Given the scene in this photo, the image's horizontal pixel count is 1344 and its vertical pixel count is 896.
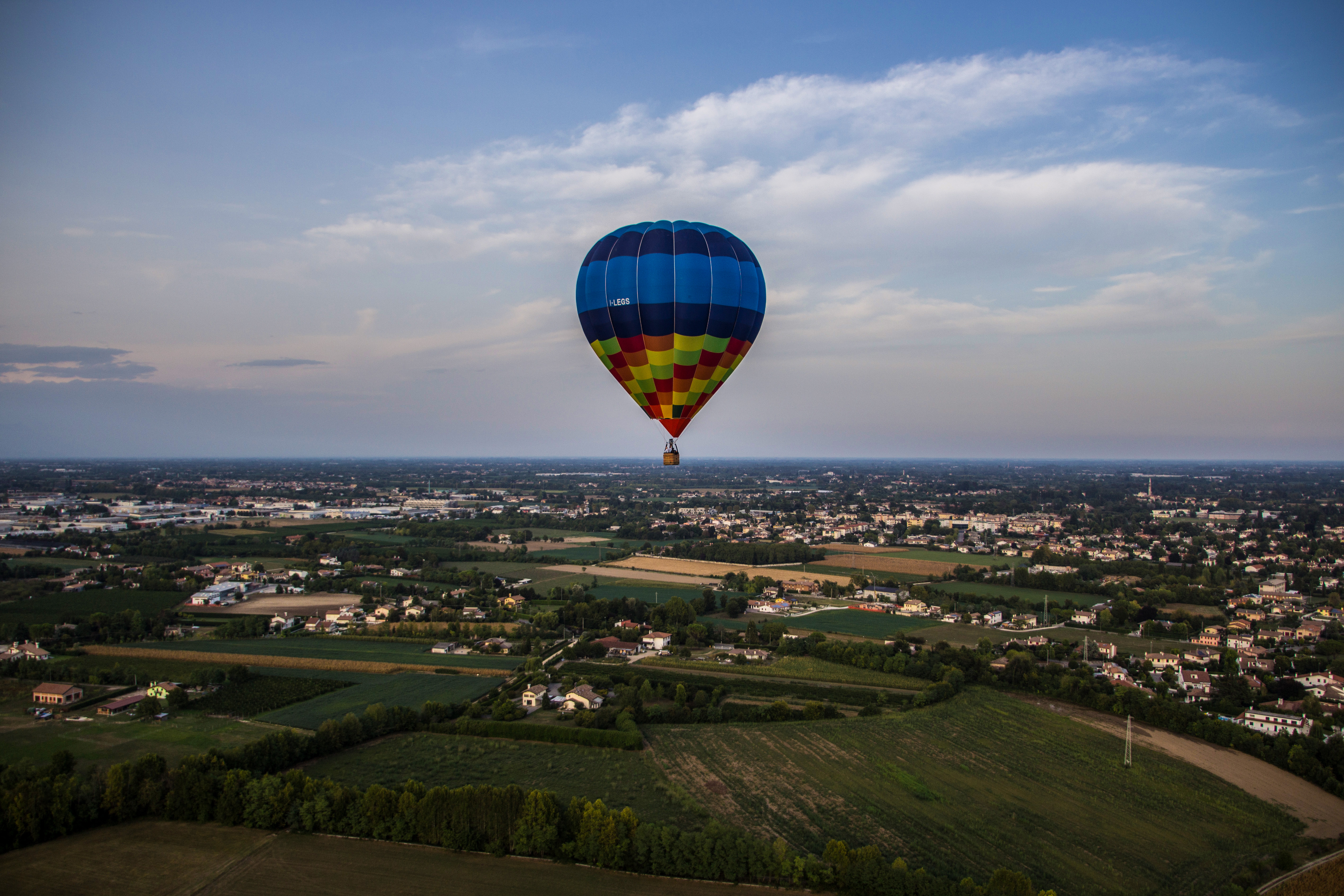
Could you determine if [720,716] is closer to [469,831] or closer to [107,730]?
[469,831]

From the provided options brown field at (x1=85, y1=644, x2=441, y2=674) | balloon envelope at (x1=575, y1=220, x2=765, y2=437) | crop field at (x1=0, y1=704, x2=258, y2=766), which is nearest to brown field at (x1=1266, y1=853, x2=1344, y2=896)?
balloon envelope at (x1=575, y1=220, x2=765, y2=437)

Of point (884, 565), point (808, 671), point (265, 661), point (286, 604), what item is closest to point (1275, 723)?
point (808, 671)

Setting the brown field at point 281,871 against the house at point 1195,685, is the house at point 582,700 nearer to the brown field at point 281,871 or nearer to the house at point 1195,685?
the brown field at point 281,871

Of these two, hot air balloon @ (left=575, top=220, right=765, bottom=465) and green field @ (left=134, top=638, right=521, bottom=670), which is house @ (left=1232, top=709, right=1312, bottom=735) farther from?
green field @ (left=134, top=638, right=521, bottom=670)

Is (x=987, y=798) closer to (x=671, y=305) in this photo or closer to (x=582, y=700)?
(x=582, y=700)

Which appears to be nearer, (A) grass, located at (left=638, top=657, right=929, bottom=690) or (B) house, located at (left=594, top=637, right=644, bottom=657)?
(A) grass, located at (left=638, top=657, right=929, bottom=690)

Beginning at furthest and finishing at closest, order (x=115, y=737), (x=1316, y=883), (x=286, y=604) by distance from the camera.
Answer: (x=286, y=604), (x=115, y=737), (x=1316, y=883)
